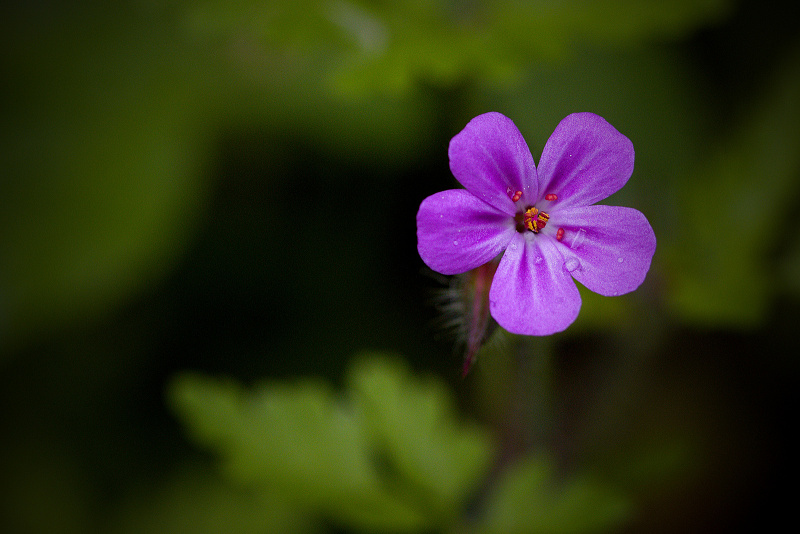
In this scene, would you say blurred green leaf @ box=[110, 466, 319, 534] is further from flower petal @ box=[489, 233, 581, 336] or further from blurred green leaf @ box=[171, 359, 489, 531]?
flower petal @ box=[489, 233, 581, 336]

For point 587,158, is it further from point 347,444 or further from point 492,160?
point 347,444

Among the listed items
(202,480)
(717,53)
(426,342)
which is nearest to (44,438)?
(202,480)

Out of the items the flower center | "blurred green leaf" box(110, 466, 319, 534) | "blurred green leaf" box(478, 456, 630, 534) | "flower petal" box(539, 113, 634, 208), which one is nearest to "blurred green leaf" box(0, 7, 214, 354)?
"blurred green leaf" box(110, 466, 319, 534)

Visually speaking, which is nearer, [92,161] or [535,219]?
[535,219]

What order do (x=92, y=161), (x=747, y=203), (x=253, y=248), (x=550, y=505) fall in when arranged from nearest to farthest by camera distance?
(x=550, y=505), (x=747, y=203), (x=92, y=161), (x=253, y=248)

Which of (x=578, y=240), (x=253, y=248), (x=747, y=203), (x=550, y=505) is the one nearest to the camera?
(x=578, y=240)

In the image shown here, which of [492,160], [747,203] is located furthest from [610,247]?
[747,203]

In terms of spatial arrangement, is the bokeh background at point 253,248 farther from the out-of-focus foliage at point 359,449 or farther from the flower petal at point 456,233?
the flower petal at point 456,233
